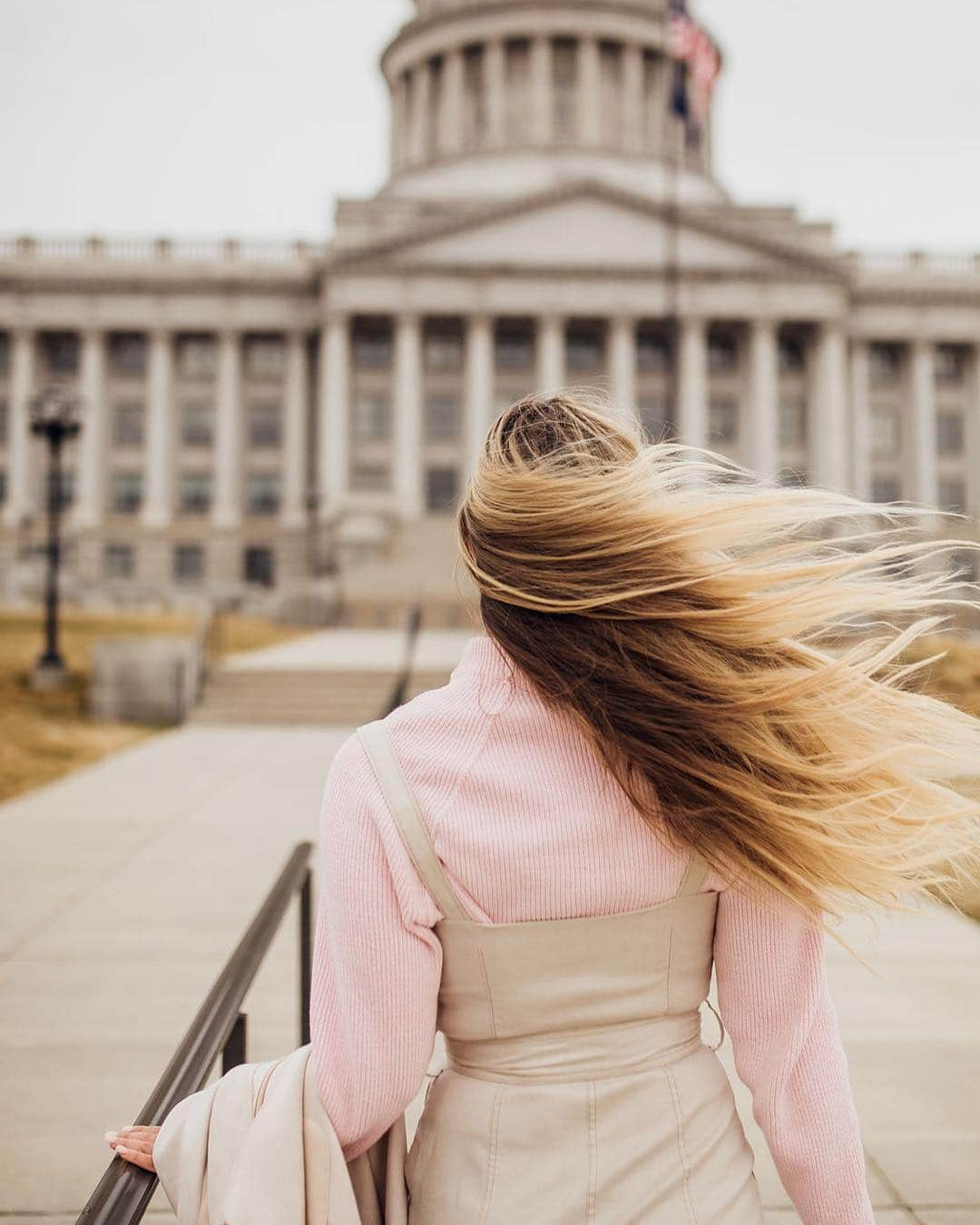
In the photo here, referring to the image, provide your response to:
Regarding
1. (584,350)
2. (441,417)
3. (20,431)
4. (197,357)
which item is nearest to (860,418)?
(584,350)

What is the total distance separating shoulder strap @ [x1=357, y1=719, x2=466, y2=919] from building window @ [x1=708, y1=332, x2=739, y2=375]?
212ft

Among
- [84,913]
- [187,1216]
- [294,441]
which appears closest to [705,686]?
[187,1216]

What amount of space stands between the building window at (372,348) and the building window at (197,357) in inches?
382

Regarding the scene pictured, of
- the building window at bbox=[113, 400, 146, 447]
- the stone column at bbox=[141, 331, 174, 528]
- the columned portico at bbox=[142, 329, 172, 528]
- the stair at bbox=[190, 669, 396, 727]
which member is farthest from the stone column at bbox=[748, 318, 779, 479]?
the stair at bbox=[190, 669, 396, 727]

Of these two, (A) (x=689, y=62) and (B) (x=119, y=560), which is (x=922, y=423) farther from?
(B) (x=119, y=560)

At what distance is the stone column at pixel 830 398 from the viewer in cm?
5966

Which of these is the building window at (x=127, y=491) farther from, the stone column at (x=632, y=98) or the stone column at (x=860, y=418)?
the stone column at (x=860, y=418)

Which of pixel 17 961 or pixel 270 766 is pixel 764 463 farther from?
pixel 17 961

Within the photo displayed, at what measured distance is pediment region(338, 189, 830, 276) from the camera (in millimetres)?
57062

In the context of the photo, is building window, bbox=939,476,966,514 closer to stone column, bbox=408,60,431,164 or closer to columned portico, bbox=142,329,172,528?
stone column, bbox=408,60,431,164

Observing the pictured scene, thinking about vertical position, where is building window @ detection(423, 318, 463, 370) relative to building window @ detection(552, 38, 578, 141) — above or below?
below

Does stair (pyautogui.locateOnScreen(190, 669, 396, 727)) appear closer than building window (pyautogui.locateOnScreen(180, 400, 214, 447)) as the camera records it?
Yes

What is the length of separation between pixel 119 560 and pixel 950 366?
177 ft

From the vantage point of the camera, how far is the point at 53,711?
16.9 meters
